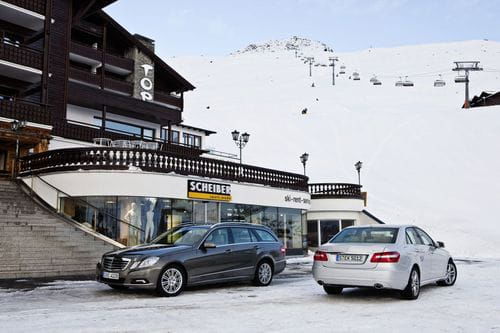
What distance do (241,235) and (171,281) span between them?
2813 millimetres

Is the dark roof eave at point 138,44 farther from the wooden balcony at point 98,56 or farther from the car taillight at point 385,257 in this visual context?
the car taillight at point 385,257

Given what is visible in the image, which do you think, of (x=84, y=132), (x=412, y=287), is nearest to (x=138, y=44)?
(x=84, y=132)

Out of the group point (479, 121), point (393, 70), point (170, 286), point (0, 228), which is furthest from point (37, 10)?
point (393, 70)

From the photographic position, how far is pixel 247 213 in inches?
966

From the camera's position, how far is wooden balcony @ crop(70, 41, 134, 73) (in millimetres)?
30328

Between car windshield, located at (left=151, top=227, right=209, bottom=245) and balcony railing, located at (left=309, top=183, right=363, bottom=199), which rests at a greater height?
balcony railing, located at (left=309, top=183, right=363, bottom=199)

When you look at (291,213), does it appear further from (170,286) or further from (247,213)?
(170,286)

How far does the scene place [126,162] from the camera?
1970 cm

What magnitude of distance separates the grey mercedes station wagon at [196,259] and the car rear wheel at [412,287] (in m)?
4.17

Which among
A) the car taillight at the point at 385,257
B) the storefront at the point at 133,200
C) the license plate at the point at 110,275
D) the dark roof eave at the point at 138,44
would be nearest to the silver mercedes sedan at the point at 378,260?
the car taillight at the point at 385,257

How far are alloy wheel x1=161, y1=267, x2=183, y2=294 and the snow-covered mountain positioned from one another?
69.6 ft

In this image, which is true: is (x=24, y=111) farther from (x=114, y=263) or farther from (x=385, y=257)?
(x=385, y=257)

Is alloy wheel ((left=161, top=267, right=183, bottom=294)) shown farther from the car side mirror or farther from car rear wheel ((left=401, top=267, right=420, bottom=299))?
car rear wheel ((left=401, top=267, right=420, bottom=299))

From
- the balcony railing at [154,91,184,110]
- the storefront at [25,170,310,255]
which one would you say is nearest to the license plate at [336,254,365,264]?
the storefront at [25,170,310,255]
